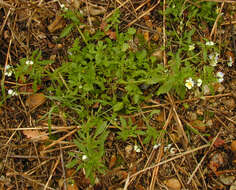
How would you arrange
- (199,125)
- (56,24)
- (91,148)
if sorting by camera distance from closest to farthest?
(91,148) → (199,125) → (56,24)

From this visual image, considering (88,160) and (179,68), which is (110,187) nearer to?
(88,160)

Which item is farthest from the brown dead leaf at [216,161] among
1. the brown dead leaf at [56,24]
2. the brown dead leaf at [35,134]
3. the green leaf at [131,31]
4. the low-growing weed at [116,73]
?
the brown dead leaf at [56,24]

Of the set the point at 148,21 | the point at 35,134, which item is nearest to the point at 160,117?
the point at 148,21

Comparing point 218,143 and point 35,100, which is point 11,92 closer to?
point 35,100

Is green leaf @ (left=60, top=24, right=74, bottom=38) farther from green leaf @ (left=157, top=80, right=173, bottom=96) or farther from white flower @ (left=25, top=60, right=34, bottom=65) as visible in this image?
green leaf @ (left=157, top=80, right=173, bottom=96)

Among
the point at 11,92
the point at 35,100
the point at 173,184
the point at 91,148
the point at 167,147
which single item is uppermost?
the point at 11,92

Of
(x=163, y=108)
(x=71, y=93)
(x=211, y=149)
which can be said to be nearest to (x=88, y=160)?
(x=71, y=93)

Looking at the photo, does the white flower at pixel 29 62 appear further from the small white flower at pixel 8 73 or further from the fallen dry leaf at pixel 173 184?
the fallen dry leaf at pixel 173 184
